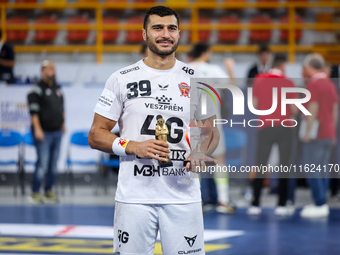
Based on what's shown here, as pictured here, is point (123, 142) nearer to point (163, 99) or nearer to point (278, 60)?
point (163, 99)

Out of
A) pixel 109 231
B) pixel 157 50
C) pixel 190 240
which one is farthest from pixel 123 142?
pixel 109 231

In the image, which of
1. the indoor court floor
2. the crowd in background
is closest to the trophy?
the indoor court floor

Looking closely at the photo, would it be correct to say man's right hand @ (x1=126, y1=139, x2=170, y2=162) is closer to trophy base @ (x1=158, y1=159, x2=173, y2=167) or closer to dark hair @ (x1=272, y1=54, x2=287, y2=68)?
trophy base @ (x1=158, y1=159, x2=173, y2=167)

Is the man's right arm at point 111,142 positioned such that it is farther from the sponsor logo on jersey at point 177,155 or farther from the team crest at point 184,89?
the team crest at point 184,89

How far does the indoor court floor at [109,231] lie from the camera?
5.14 m

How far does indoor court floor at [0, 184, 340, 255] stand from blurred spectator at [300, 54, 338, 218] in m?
0.29

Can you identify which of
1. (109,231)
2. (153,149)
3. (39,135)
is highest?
(153,149)

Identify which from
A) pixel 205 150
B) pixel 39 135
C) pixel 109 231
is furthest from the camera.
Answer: pixel 39 135

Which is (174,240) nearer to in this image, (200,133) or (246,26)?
(200,133)

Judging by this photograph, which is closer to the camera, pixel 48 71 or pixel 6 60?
pixel 48 71

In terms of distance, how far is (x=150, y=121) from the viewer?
108 inches

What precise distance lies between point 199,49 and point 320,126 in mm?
1989

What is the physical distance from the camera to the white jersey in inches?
108

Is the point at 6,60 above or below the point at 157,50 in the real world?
above
